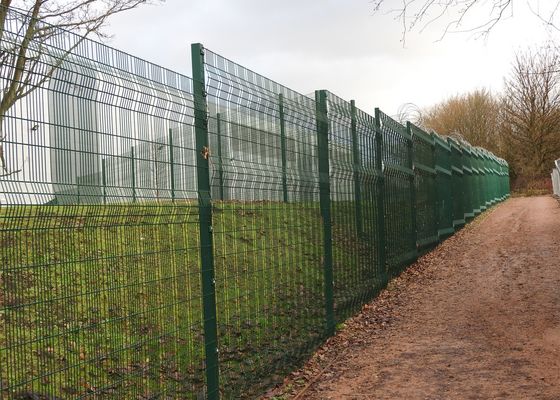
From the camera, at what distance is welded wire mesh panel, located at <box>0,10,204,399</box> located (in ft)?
8.72

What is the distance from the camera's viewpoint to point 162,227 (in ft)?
11.8

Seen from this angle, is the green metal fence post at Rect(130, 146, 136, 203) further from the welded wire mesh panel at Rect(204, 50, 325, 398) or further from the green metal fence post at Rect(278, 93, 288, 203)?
the green metal fence post at Rect(278, 93, 288, 203)

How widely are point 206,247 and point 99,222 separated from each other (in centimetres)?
111

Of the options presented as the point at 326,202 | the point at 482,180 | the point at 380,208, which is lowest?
the point at 380,208

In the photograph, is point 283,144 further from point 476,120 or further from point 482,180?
point 476,120

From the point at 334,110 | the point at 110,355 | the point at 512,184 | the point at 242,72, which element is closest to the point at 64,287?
the point at 110,355

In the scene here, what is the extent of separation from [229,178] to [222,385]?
1.43m

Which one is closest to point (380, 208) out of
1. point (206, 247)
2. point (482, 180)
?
point (206, 247)

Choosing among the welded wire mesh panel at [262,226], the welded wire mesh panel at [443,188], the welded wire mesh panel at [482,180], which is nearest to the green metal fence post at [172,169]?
the welded wire mesh panel at [262,226]

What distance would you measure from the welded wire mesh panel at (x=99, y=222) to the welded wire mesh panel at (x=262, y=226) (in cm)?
39

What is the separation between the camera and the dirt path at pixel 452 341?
5152mm

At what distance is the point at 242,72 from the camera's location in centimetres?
498

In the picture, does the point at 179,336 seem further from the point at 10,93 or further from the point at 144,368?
the point at 10,93

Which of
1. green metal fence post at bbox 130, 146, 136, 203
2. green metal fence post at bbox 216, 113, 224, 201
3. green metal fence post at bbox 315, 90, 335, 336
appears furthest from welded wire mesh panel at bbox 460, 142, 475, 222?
green metal fence post at bbox 130, 146, 136, 203
